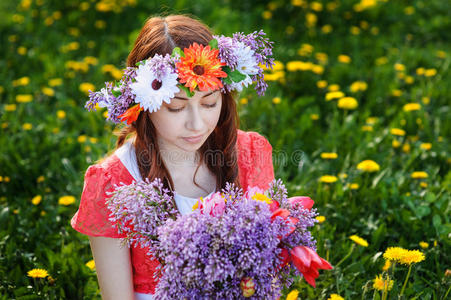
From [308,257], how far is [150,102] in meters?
0.63

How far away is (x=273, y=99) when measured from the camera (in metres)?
3.34

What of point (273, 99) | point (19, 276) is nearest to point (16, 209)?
point (19, 276)

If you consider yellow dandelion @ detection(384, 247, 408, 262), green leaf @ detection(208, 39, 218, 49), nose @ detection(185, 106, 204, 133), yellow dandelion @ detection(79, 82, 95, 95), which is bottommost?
yellow dandelion @ detection(384, 247, 408, 262)

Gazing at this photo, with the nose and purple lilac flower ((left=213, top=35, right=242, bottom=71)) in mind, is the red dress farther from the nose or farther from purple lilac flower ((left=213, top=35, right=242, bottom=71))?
purple lilac flower ((left=213, top=35, right=242, bottom=71))

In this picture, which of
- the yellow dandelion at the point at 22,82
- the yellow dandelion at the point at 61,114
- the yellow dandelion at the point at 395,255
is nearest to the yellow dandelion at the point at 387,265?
→ the yellow dandelion at the point at 395,255

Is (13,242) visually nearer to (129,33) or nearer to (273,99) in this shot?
(273,99)

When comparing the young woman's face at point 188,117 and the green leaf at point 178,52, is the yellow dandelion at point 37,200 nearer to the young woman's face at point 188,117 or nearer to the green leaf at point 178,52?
the young woman's face at point 188,117

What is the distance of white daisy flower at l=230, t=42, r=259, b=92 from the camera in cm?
164

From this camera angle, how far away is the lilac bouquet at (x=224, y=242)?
126 cm

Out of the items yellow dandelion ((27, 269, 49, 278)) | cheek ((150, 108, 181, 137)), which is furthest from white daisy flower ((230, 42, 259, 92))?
yellow dandelion ((27, 269, 49, 278))

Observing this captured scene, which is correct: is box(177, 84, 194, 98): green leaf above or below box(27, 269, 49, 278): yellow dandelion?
above

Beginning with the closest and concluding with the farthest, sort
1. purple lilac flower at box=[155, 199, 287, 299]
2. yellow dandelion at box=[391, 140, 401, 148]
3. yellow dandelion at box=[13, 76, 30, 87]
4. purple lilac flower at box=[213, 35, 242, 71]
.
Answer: purple lilac flower at box=[155, 199, 287, 299]
purple lilac flower at box=[213, 35, 242, 71]
yellow dandelion at box=[391, 140, 401, 148]
yellow dandelion at box=[13, 76, 30, 87]

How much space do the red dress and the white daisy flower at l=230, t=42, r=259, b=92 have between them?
1.45ft

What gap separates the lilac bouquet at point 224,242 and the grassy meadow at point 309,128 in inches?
18.6
